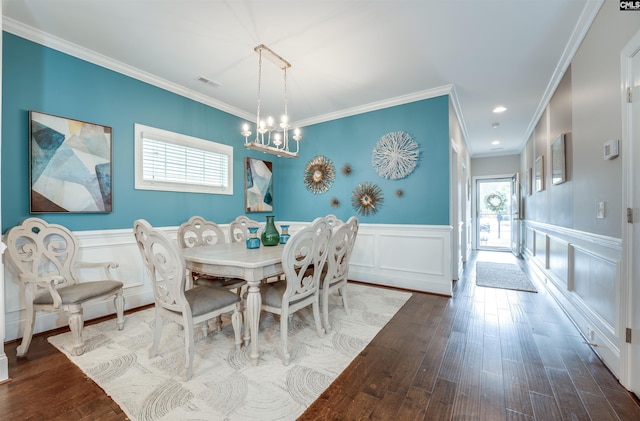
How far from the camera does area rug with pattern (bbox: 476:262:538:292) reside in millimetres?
3844

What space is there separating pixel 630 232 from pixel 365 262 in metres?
2.84

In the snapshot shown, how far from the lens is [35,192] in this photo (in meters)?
2.34

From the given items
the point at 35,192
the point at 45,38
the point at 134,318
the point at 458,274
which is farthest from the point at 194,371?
the point at 458,274

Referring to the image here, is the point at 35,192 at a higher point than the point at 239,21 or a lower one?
lower

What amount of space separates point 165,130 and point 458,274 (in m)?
4.76

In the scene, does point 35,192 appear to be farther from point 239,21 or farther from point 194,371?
point 239,21

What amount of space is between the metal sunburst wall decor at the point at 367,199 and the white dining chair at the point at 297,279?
1.95 metres

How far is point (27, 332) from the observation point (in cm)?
201

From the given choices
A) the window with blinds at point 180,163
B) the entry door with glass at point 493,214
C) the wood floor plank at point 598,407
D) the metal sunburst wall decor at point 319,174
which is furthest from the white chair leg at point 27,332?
the entry door with glass at point 493,214

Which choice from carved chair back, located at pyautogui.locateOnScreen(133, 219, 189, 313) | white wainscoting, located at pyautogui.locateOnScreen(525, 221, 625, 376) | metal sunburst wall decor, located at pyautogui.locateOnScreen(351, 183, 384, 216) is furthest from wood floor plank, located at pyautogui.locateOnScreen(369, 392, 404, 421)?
metal sunburst wall decor, located at pyautogui.locateOnScreen(351, 183, 384, 216)

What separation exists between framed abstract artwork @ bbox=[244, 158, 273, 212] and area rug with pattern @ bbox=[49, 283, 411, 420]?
2.24m

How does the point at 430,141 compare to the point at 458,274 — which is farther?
the point at 458,274

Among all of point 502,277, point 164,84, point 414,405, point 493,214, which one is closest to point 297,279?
point 414,405

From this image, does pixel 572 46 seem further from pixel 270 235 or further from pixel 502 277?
pixel 270 235
